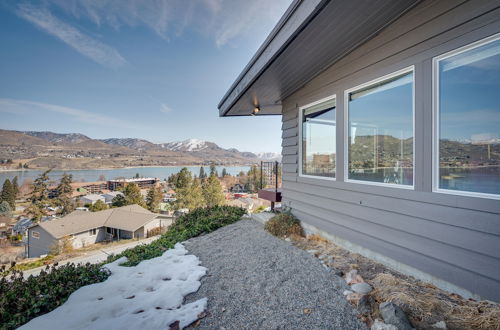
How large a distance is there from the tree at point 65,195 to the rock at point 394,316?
34.4 metres

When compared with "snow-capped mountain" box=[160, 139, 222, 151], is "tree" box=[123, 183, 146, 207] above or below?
below

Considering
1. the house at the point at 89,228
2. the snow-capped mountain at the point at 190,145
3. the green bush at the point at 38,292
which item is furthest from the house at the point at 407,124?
the snow-capped mountain at the point at 190,145

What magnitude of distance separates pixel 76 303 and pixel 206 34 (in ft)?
42.5

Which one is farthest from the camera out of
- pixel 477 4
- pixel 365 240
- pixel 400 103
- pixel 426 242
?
pixel 365 240

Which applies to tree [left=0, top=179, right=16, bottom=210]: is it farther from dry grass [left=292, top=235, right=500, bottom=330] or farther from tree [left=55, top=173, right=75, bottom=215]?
dry grass [left=292, top=235, right=500, bottom=330]

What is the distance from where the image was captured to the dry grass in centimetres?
160

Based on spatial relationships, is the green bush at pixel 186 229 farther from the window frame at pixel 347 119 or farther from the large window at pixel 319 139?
the window frame at pixel 347 119

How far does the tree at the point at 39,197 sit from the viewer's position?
934 inches

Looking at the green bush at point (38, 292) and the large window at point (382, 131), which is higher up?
the large window at point (382, 131)

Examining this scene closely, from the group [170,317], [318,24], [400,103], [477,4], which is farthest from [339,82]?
[170,317]

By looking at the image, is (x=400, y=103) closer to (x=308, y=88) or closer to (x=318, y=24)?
(x=318, y=24)

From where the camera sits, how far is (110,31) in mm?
12430

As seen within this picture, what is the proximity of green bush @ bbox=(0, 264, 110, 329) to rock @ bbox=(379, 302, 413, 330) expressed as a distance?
299 cm

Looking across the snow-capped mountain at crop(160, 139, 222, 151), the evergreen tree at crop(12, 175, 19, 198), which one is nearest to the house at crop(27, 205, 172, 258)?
the evergreen tree at crop(12, 175, 19, 198)
